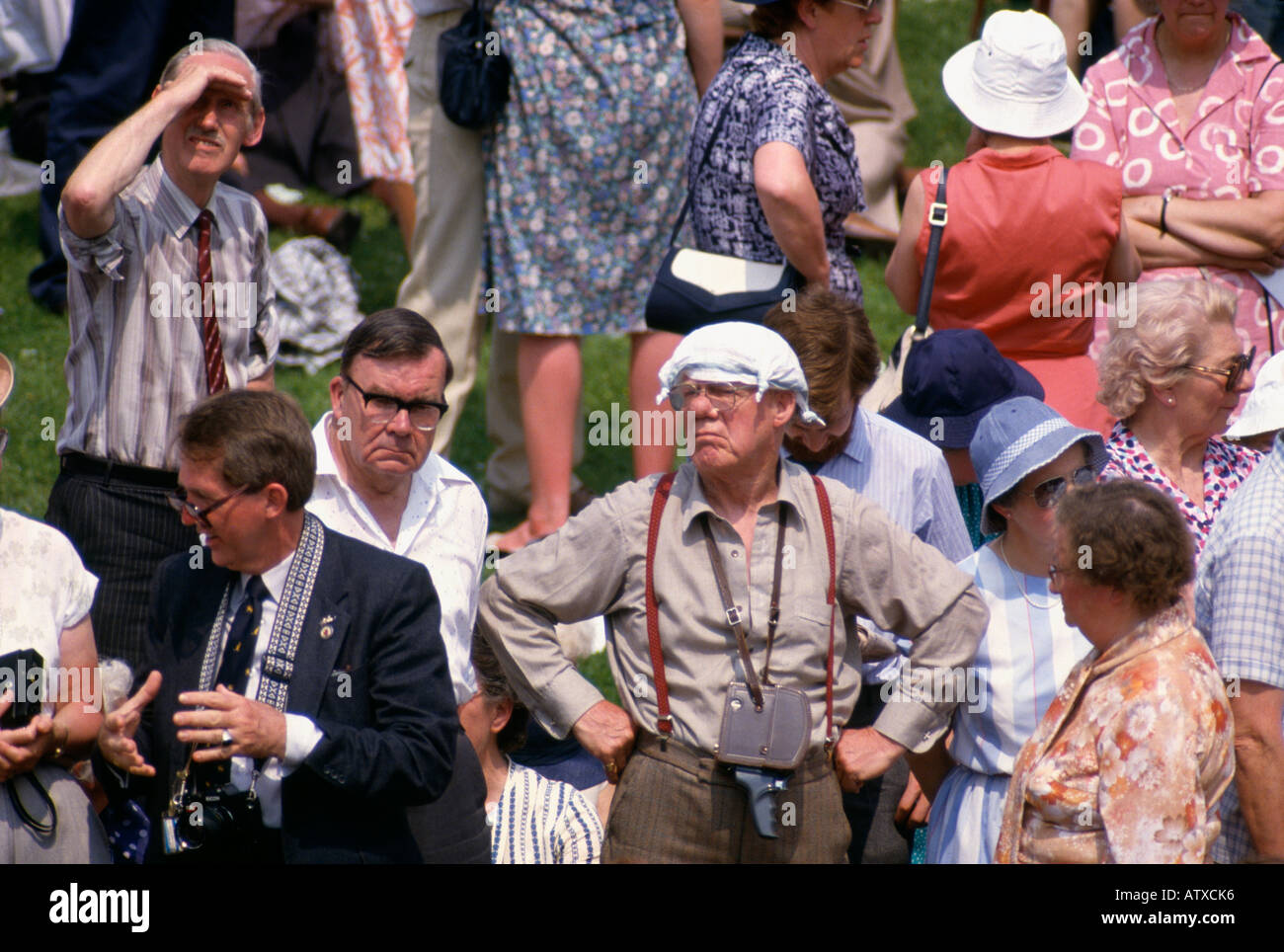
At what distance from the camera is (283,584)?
3365 mm

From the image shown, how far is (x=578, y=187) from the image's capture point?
19.0 feet

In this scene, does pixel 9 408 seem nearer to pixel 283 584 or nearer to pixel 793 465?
pixel 283 584

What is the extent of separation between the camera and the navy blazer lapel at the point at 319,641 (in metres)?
3.28

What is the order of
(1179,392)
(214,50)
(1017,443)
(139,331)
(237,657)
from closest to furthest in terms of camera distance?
(237,657)
(1017,443)
(1179,392)
(139,331)
(214,50)

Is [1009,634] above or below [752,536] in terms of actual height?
below

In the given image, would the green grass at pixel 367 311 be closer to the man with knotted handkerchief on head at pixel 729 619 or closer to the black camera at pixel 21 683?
the man with knotted handkerchief on head at pixel 729 619

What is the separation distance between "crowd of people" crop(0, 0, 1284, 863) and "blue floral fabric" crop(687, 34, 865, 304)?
0.05 feet

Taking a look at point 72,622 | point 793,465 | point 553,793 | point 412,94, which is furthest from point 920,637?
point 412,94

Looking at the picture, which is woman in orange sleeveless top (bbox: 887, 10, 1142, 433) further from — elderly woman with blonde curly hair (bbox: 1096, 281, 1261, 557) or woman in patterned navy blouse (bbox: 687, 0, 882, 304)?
elderly woman with blonde curly hair (bbox: 1096, 281, 1261, 557)

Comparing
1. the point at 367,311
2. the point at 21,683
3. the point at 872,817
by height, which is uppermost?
the point at 367,311

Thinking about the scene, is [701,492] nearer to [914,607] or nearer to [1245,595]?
[914,607]

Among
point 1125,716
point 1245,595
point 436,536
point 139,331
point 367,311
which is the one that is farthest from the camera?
point 367,311

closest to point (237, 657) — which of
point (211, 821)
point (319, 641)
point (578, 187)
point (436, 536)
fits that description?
point (319, 641)

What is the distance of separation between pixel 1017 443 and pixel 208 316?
7.17ft
